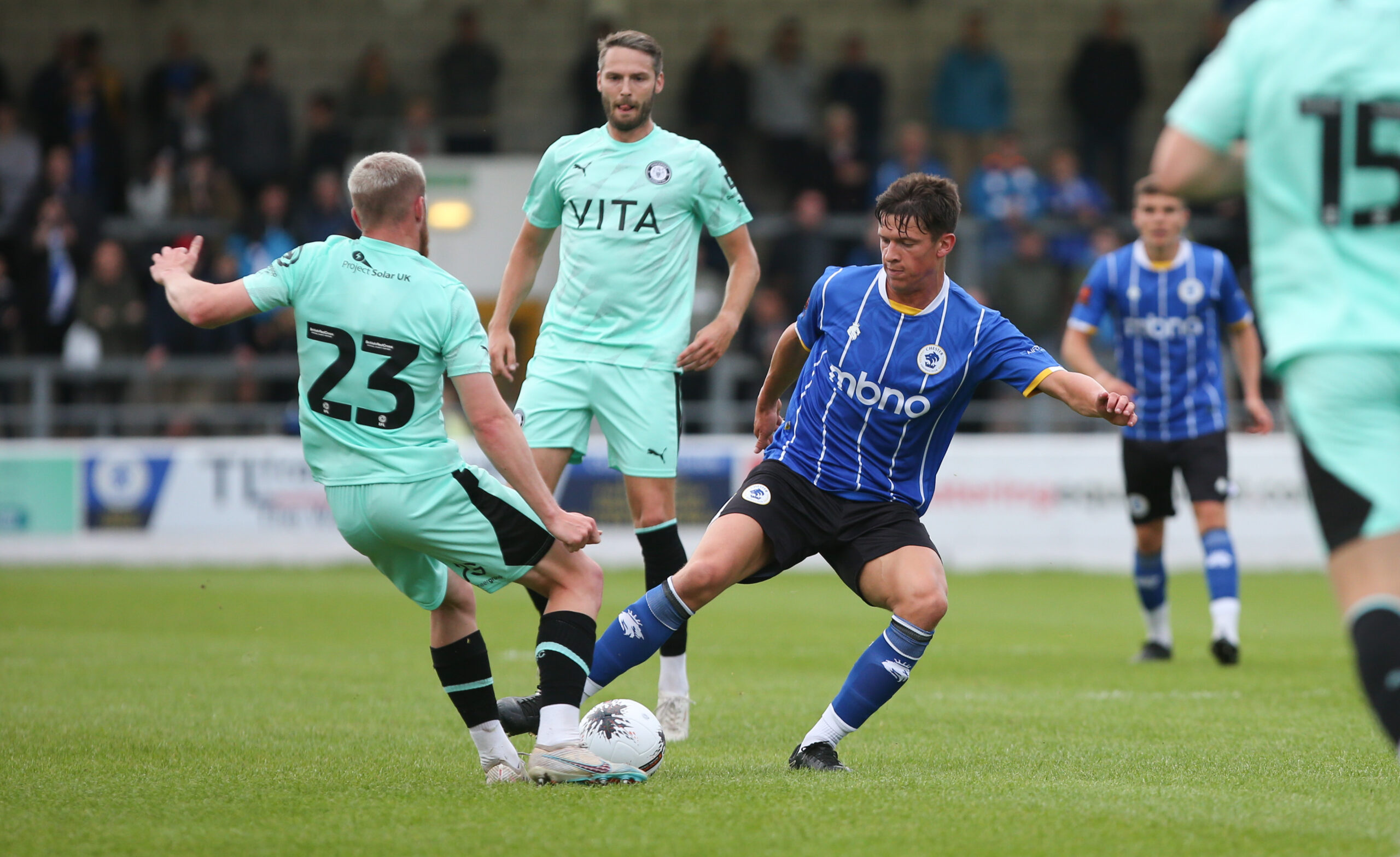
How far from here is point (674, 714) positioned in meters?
6.47

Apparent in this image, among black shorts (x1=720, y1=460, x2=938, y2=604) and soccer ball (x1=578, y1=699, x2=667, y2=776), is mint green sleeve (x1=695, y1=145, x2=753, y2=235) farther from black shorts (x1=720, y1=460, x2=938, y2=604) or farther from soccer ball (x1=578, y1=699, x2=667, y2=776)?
soccer ball (x1=578, y1=699, x2=667, y2=776)

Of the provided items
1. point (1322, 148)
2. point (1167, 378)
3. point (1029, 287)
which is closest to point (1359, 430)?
point (1322, 148)

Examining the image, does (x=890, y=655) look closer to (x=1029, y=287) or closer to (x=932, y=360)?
(x=932, y=360)

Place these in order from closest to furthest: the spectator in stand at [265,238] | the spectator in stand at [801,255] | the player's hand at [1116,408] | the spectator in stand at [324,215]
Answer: the player's hand at [1116,408]
the spectator in stand at [265,238]
the spectator in stand at [324,215]
the spectator in stand at [801,255]

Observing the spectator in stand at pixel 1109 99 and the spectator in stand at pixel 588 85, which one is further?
the spectator in stand at pixel 1109 99

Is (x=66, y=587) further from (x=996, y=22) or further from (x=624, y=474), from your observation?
(x=996, y=22)

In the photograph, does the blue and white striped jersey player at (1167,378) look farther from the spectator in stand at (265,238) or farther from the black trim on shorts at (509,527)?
the spectator in stand at (265,238)

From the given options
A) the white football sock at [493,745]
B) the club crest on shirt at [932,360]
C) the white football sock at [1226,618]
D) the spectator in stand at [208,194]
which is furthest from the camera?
the spectator in stand at [208,194]

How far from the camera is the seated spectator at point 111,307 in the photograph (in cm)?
1664

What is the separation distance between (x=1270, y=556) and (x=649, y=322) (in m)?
10.7


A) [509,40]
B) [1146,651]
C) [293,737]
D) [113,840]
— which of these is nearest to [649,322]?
[293,737]

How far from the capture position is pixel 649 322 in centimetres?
668

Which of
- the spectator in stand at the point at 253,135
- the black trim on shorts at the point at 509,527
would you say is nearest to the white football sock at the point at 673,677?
the black trim on shorts at the point at 509,527

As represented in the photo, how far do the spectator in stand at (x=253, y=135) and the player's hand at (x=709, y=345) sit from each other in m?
13.2
